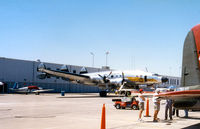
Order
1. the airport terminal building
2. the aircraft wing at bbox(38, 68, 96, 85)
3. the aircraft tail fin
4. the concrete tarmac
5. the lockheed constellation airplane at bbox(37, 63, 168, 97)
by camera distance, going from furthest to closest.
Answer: the airport terminal building < the aircraft wing at bbox(38, 68, 96, 85) < the lockheed constellation airplane at bbox(37, 63, 168, 97) < the concrete tarmac < the aircraft tail fin

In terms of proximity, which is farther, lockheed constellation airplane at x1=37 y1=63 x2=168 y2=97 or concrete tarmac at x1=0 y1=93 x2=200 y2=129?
lockheed constellation airplane at x1=37 y1=63 x2=168 y2=97

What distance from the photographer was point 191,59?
9.48m

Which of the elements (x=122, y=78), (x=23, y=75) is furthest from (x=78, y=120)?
(x=23, y=75)

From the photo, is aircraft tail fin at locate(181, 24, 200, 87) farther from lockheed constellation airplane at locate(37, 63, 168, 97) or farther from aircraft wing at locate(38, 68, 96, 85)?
aircraft wing at locate(38, 68, 96, 85)

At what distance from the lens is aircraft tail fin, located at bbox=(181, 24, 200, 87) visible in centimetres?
903

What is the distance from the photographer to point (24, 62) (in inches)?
2312

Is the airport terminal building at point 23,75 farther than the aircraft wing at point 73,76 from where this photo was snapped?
Yes

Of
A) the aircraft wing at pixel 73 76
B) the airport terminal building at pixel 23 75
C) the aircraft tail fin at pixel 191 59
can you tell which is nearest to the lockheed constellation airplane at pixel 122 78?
the aircraft wing at pixel 73 76

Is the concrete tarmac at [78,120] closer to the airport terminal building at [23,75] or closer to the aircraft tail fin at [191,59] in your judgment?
the aircraft tail fin at [191,59]

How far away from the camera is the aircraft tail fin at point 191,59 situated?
9.03 metres

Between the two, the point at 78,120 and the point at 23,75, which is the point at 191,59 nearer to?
the point at 78,120

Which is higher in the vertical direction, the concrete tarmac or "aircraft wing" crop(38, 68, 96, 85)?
"aircraft wing" crop(38, 68, 96, 85)

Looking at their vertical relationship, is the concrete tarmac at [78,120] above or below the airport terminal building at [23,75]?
below

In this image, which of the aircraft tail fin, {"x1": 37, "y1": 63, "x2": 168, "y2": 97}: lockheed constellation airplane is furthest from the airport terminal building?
the aircraft tail fin
